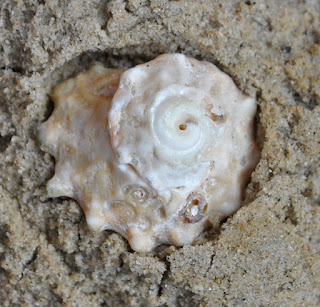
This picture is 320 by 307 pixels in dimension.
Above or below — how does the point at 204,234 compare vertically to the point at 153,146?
below

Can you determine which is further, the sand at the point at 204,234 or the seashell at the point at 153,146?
the sand at the point at 204,234

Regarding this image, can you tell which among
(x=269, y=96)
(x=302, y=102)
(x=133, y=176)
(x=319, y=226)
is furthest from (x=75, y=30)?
(x=319, y=226)

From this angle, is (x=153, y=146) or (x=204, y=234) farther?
(x=204, y=234)

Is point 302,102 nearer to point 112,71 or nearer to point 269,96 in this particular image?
point 269,96

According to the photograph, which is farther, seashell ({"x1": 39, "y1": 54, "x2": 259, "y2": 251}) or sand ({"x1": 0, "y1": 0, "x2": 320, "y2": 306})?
sand ({"x1": 0, "y1": 0, "x2": 320, "y2": 306})
